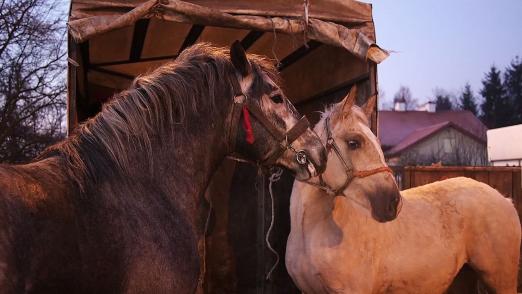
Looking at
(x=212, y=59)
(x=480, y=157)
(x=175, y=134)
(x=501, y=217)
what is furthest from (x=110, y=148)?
(x=480, y=157)

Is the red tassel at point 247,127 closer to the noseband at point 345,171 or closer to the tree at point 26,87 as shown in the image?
the noseband at point 345,171

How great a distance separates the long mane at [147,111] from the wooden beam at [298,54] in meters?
2.31

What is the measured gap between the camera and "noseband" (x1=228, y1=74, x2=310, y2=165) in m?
2.72

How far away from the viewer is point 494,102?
40938 mm

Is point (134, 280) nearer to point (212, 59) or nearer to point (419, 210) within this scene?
point (212, 59)

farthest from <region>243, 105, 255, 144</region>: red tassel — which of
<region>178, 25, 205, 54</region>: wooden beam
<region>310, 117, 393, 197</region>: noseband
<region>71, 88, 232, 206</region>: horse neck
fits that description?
<region>178, 25, 205, 54</region>: wooden beam

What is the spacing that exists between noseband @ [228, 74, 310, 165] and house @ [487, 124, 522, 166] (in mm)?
12776

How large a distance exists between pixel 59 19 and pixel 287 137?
58.0 ft

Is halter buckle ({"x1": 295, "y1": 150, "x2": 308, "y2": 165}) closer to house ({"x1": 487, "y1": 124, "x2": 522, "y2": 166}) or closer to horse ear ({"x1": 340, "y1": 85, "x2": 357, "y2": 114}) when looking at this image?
horse ear ({"x1": 340, "y1": 85, "x2": 357, "y2": 114})

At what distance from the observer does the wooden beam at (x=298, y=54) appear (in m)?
5.08

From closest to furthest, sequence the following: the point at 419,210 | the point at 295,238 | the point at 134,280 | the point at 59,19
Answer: the point at 134,280 → the point at 295,238 → the point at 419,210 → the point at 59,19

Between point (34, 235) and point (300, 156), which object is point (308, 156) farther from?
point (34, 235)

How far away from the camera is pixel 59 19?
18.1 metres

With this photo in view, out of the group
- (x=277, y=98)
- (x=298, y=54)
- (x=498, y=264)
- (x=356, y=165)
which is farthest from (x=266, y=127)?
(x=498, y=264)
